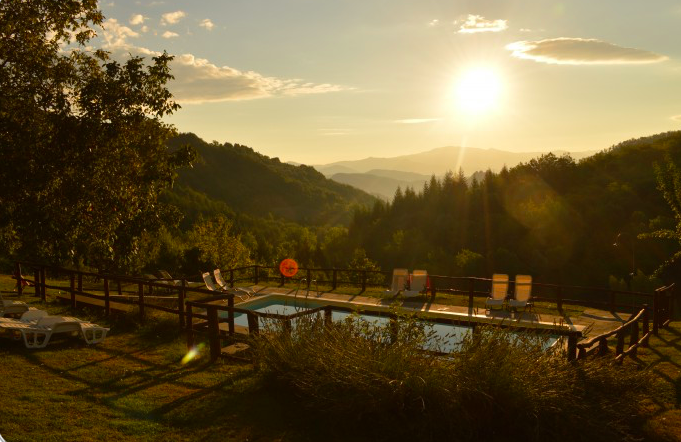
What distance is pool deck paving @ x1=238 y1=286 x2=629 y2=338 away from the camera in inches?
488

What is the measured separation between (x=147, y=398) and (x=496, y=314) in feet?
29.9

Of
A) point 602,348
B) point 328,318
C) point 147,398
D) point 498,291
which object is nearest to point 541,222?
point 498,291

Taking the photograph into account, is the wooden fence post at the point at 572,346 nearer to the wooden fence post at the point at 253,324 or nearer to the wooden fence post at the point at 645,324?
the wooden fence post at the point at 645,324

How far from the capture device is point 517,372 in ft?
19.0

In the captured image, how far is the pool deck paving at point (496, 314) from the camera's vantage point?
12.4 m

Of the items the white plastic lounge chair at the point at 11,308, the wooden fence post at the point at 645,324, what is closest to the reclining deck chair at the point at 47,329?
the white plastic lounge chair at the point at 11,308

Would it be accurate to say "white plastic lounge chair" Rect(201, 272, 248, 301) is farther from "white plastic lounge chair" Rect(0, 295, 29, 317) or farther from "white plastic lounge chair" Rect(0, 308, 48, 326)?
"white plastic lounge chair" Rect(0, 308, 48, 326)

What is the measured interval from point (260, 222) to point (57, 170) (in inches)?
3756

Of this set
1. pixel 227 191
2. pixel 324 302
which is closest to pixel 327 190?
pixel 227 191

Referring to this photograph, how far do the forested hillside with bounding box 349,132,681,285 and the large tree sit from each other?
58.8 m

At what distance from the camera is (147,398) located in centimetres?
688

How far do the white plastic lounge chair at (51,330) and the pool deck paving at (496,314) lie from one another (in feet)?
13.5

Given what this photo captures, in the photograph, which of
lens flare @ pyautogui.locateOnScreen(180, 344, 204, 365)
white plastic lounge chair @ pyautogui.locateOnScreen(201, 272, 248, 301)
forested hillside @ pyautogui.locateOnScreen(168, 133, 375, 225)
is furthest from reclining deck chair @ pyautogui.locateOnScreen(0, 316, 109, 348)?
forested hillside @ pyautogui.locateOnScreen(168, 133, 375, 225)

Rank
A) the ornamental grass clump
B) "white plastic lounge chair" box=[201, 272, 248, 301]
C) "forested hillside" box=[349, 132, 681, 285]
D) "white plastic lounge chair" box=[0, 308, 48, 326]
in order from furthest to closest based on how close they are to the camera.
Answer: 1. "forested hillside" box=[349, 132, 681, 285]
2. "white plastic lounge chair" box=[201, 272, 248, 301]
3. "white plastic lounge chair" box=[0, 308, 48, 326]
4. the ornamental grass clump
